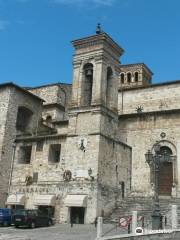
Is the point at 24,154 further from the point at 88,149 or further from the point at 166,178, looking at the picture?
the point at 166,178

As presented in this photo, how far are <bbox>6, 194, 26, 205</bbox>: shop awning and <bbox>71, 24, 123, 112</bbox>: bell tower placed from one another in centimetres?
764

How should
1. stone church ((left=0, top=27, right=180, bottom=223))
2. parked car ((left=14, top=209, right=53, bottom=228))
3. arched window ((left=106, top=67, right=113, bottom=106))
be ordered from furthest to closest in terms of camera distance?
arched window ((left=106, top=67, right=113, bottom=106)) < stone church ((left=0, top=27, right=180, bottom=223)) < parked car ((left=14, top=209, right=53, bottom=228))

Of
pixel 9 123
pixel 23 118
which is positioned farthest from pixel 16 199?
pixel 23 118

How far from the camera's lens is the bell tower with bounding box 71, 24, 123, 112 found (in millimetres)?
26109

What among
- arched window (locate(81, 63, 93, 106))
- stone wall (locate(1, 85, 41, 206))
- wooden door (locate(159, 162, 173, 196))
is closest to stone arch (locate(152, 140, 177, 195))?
wooden door (locate(159, 162, 173, 196))

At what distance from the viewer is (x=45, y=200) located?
24422 mm

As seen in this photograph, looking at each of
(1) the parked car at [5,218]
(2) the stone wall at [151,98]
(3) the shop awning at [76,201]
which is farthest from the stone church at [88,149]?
(2) the stone wall at [151,98]

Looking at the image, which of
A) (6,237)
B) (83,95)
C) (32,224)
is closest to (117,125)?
(83,95)

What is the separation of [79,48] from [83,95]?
3760 mm

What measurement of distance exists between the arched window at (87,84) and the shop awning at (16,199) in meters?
8.21

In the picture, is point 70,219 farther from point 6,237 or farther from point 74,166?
point 6,237

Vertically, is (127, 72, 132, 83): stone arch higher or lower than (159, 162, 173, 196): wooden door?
higher

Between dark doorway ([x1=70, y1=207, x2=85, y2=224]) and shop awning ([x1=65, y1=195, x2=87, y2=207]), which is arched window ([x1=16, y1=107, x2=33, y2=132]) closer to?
shop awning ([x1=65, y1=195, x2=87, y2=207])

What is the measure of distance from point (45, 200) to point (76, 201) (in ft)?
8.19
